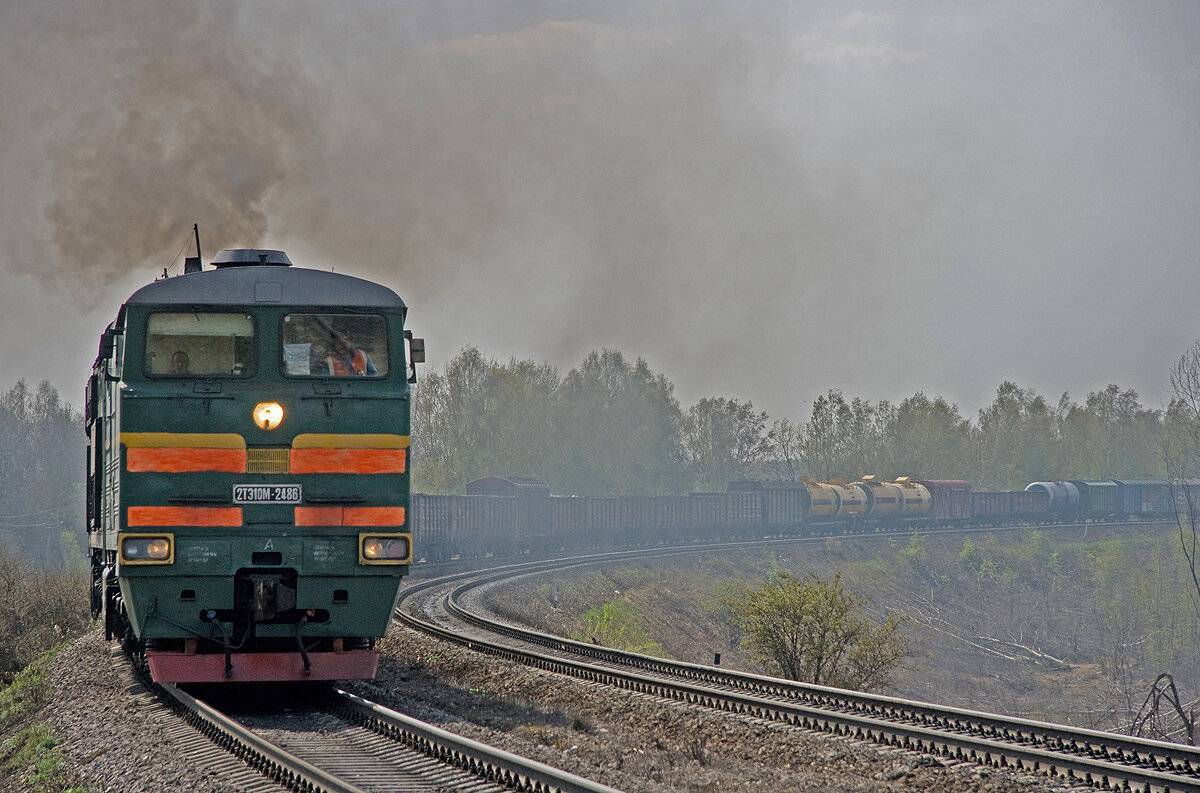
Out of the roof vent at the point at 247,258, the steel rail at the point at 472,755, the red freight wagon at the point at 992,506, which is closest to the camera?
the steel rail at the point at 472,755

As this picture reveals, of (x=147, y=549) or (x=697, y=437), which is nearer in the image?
(x=147, y=549)

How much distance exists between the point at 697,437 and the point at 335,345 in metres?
83.1

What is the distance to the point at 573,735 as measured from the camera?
9508 mm

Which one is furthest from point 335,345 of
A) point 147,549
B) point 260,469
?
point 147,549

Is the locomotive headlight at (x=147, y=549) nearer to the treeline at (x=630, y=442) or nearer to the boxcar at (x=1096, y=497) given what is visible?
the treeline at (x=630, y=442)

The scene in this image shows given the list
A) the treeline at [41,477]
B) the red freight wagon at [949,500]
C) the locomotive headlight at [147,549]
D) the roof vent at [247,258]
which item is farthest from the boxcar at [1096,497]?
the locomotive headlight at [147,549]

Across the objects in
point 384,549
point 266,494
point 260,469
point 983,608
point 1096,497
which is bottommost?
point 983,608

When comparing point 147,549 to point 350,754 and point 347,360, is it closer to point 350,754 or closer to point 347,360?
point 347,360

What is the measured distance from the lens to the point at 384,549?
32.5 feet

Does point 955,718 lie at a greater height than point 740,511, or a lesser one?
lesser

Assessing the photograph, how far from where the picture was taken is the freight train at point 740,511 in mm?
42750

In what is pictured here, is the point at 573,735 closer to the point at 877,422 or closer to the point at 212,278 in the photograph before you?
the point at 212,278

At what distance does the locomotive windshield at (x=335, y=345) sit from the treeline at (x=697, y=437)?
2256 inches

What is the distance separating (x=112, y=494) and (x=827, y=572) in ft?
141
